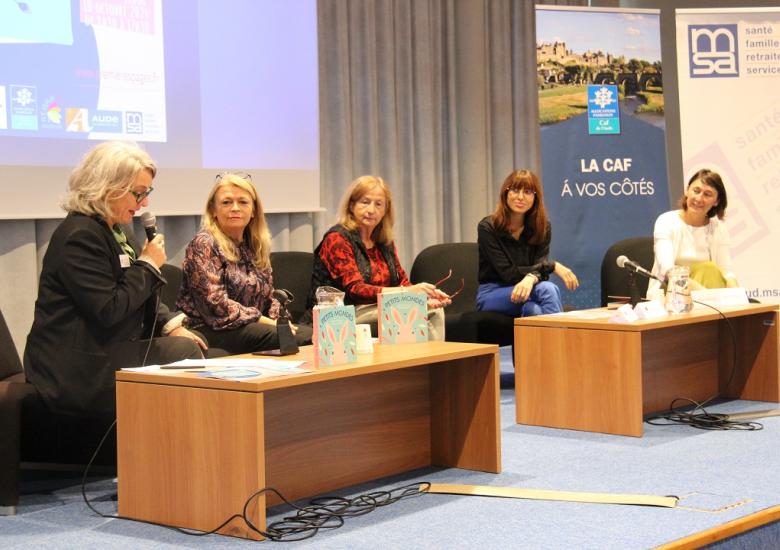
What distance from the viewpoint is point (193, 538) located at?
281cm

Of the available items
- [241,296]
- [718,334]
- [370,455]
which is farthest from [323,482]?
[718,334]

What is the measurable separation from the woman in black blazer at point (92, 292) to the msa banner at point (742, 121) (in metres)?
4.21

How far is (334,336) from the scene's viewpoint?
121 inches

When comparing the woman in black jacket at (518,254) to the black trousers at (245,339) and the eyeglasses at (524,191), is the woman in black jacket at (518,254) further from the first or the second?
the black trousers at (245,339)

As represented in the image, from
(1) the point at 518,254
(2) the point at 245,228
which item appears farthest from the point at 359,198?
(1) the point at 518,254

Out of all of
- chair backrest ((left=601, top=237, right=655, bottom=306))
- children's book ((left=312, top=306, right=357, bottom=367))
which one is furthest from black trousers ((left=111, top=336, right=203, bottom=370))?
chair backrest ((left=601, top=237, right=655, bottom=306))

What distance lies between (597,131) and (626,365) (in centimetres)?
262

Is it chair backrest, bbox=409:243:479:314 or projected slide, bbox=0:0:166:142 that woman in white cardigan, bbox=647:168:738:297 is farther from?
projected slide, bbox=0:0:166:142

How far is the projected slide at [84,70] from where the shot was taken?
4.37 metres

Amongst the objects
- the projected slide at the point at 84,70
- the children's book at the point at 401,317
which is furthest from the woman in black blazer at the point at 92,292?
the projected slide at the point at 84,70

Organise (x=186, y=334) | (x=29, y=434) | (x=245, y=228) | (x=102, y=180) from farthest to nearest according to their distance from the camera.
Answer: (x=245, y=228)
(x=186, y=334)
(x=29, y=434)
(x=102, y=180)

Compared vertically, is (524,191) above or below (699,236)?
above

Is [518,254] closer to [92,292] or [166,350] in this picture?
[166,350]

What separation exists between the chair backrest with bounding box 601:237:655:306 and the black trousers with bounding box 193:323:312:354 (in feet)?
6.24
